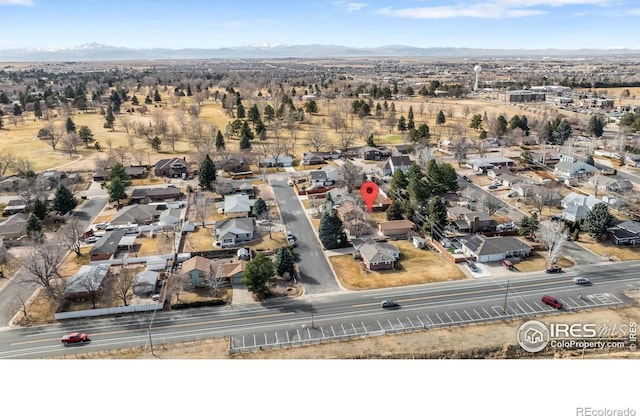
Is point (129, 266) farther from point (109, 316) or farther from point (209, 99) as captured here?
point (209, 99)

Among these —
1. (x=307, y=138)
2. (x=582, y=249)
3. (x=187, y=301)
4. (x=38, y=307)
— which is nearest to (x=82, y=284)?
(x=38, y=307)

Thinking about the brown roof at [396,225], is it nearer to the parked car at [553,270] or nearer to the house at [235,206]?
the parked car at [553,270]

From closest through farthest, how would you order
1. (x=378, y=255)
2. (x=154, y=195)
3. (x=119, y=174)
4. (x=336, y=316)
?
(x=336, y=316)
(x=378, y=255)
(x=154, y=195)
(x=119, y=174)

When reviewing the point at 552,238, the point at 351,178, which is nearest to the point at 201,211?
the point at 351,178

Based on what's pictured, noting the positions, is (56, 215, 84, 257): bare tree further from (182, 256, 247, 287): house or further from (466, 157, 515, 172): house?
(466, 157, 515, 172): house

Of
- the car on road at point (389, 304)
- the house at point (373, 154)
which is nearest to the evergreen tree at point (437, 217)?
the car on road at point (389, 304)

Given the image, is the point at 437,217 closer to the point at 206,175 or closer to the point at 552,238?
the point at 552,238
